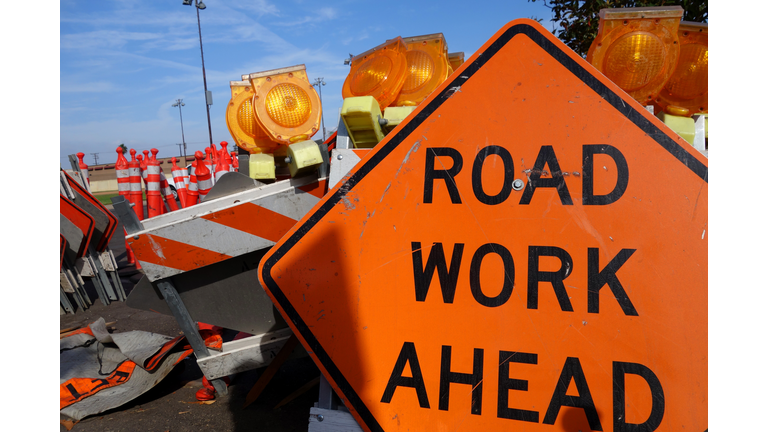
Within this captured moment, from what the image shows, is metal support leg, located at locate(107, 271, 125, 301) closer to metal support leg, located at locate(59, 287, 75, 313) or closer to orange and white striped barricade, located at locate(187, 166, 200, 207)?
metal support leg, located at locate(59, 287, 75, 313)

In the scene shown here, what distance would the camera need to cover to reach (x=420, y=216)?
Result: 1599 millimetres

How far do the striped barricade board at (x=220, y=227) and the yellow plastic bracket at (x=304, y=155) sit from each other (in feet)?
0.56

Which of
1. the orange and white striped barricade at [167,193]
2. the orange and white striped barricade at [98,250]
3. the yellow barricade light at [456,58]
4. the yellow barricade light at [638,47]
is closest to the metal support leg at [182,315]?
the yellow barricade light at [456,58]

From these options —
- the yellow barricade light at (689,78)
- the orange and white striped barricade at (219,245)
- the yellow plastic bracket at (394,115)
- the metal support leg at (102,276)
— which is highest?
the yellow barricade light at (689,78)

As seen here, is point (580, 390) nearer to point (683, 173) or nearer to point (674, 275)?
point (674, 275)

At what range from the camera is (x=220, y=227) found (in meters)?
2.32

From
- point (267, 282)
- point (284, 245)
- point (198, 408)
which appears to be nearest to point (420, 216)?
point (284, 245)

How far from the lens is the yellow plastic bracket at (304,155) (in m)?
2.22

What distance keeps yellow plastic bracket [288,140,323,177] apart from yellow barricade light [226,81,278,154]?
0.94ft

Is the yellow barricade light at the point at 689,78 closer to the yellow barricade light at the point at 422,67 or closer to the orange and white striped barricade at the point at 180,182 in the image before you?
the yellow barricade light at the point at 422,67

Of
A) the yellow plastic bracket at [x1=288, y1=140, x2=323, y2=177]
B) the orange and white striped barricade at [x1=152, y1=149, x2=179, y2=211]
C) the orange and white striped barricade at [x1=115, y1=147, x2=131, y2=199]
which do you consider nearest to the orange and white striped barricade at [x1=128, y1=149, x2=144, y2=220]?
the orange and white striped barricade at [x1=115, y1=147, x2=131, y2=199]

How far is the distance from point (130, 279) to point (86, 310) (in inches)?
52.9

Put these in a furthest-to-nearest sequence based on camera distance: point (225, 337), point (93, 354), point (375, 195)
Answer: point (225, 337) < point (93, 354) < point (375, 195)

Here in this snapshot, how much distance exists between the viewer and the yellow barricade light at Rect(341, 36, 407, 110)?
2.25 m
